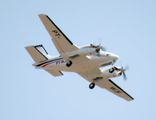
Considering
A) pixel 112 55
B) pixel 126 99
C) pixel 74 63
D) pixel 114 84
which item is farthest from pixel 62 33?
pixel 126 99

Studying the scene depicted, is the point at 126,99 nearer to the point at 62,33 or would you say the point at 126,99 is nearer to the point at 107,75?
the point at 107,75

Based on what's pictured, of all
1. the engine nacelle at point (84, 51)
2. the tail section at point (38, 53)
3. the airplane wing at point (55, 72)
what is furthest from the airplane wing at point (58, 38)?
the airplane wing at point (55, 72)

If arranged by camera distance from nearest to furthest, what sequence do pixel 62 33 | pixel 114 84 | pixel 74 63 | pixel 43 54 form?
pixel 62 33, pixel 74 63, pixel 43 54, pixel 114 84

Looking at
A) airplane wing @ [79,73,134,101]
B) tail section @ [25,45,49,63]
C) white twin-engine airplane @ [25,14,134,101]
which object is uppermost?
tail section @ [25,45,49,63]

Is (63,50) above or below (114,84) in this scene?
above

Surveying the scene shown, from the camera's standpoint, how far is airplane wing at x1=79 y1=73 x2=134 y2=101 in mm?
37469

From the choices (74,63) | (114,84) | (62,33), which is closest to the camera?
(62,33)

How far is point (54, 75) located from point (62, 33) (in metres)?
7.29

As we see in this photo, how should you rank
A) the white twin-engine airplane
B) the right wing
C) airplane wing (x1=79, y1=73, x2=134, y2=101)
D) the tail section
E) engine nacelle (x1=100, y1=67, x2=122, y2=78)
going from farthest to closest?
1. airplane wing (x1=79, y1=73, x2=134, y2=101)
2. the right wing
3. engine nacelle (x1=100, y1=67, x2=122, y2=78)
4. the tail section
5. the white twin-engine airplane

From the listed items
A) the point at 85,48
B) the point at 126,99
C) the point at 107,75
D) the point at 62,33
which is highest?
the point at 62,33

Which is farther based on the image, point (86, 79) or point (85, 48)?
point (86, 79)

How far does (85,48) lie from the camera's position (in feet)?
106

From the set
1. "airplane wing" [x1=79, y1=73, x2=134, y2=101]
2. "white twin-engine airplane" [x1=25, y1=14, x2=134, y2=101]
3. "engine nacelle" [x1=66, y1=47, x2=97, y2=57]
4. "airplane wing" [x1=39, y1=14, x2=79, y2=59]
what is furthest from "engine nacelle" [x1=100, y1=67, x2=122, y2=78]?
"airplane wing" [x1=39, y1=14, x2=79, y2=59]

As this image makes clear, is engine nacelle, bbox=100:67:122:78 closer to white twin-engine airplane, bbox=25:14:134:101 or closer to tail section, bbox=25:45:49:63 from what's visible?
white twin-engine airplane, bbox=25:14:134:101
